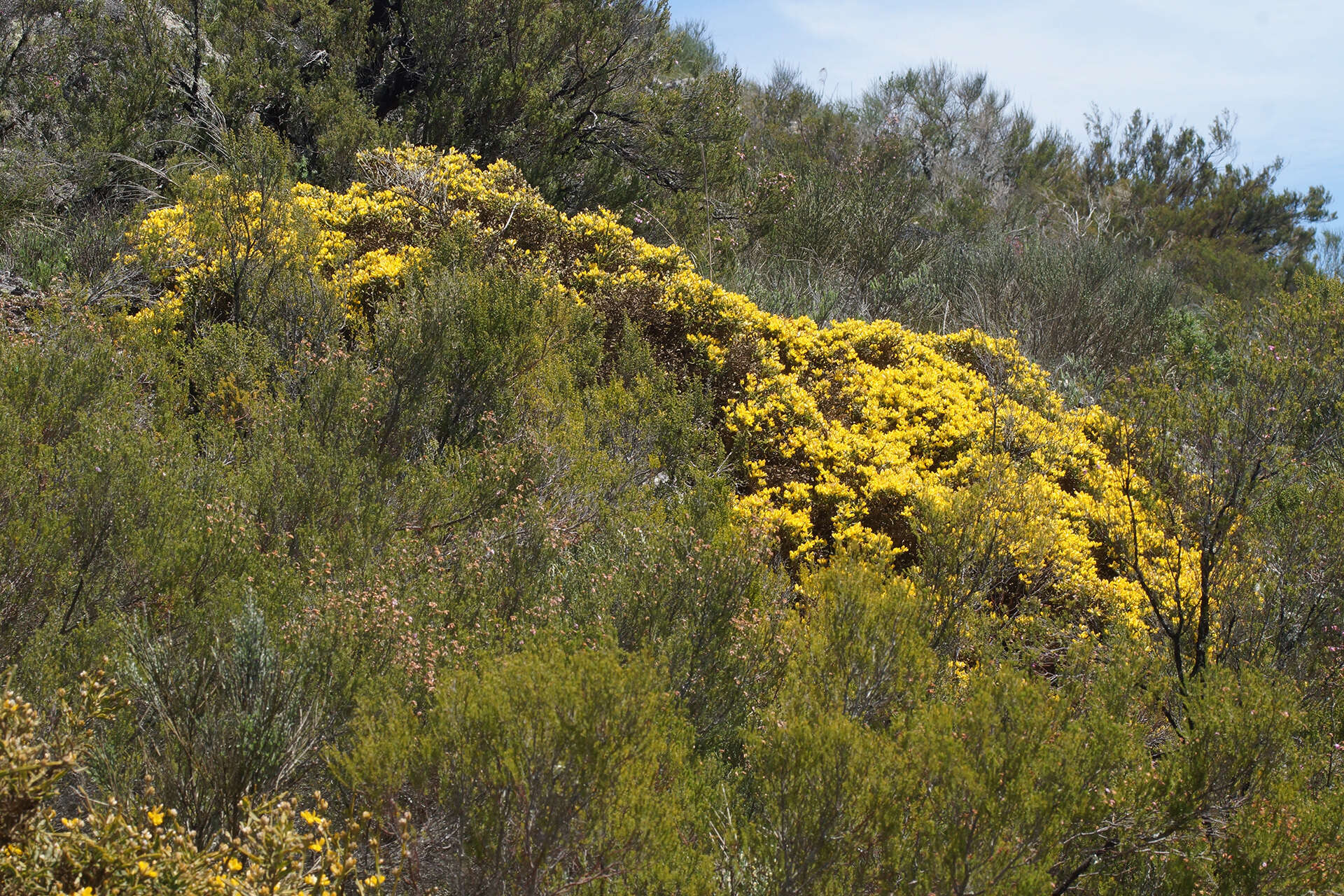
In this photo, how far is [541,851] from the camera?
84.1 inches

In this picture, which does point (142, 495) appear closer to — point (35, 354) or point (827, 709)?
point (35, 354)

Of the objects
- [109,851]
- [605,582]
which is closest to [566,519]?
[605,582]

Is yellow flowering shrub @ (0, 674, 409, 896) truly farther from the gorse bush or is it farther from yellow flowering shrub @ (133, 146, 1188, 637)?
yellow flowering shrub @ (133, 146, 1188, 637)

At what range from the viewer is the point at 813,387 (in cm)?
670

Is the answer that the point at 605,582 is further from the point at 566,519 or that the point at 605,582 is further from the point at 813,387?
the point at 813,387

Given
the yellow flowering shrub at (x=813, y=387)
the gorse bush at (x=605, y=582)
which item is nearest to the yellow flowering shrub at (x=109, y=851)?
the gorse bush at (x=605, y=582)

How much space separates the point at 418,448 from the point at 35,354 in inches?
69.2

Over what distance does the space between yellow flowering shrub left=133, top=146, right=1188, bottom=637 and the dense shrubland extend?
4 centimetres

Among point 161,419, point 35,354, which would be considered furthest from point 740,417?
point 35,354

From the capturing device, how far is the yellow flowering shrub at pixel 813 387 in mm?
5266

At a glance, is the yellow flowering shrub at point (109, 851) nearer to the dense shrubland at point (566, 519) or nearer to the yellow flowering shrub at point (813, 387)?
the dense shrubland at point (566, 519)

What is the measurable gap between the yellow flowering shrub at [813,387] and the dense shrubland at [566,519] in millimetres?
41

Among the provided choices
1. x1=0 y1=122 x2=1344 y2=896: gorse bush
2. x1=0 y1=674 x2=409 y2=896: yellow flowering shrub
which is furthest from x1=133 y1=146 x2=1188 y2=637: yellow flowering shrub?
x1=0 y1=674 x2=409 y2=896: yellow flowering shrub

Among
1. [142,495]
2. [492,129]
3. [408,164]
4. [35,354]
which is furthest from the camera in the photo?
[492,129]
